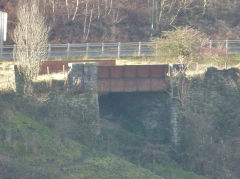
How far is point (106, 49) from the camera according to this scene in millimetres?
47375

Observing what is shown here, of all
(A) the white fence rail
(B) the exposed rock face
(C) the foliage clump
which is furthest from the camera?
(A) the white fence rail

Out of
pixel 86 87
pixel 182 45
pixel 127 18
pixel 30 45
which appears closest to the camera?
pixel 86 87

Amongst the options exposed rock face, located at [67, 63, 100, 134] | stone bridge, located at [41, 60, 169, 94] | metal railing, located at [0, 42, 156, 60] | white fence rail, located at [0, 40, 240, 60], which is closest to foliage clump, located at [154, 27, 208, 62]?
stone bridge, located at [41, 60, 169, 94]

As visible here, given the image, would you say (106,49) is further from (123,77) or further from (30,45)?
Answer: (30,45)

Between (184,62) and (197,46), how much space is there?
2525 millimetres

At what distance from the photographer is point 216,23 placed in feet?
193

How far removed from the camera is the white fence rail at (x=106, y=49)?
146ft

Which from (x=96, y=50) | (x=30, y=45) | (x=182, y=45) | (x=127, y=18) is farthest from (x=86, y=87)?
(x=127, y=18)

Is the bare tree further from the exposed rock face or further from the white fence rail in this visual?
the white fence rail

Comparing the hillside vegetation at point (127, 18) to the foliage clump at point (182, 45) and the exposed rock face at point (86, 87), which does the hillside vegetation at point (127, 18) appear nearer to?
the foliage clump at point (182, 45)

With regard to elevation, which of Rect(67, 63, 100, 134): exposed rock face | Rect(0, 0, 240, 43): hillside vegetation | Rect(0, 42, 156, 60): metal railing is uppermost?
Rect(0, 0, 240, 43): hillside vegetation

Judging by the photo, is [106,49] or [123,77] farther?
[106,49]

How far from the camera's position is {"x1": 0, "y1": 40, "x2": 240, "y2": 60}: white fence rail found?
146ft

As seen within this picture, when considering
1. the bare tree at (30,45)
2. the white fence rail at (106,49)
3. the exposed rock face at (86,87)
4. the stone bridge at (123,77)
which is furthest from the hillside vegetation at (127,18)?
the exposed rock face at (86,87)
